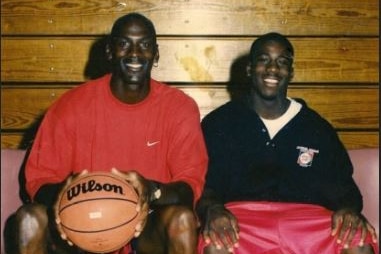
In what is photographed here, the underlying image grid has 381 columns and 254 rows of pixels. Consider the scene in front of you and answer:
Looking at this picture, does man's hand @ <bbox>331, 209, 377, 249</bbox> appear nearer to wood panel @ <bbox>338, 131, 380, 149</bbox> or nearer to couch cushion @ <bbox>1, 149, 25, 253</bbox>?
wood panel @ <bbox>338, 131, 380, 149</bbox>

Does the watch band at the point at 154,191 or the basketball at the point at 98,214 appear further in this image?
the watch band at the point at 154,191

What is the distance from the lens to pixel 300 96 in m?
3.88

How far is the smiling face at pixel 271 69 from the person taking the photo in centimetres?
310

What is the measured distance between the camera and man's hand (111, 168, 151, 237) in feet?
7.85

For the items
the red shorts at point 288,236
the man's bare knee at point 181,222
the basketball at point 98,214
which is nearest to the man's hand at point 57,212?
the basketball at point 98,214

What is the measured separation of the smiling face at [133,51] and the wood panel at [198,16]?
862 mm

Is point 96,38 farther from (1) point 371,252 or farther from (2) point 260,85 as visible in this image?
(1) point 371,252

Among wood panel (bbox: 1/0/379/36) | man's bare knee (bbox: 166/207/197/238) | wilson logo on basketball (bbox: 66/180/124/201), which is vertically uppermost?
wood panel (bbox: 1/0/379/36)

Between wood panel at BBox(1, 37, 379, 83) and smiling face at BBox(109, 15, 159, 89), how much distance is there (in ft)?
2.90

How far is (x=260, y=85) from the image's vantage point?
3.12m

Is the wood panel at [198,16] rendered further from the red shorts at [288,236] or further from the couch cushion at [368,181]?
the red shorts at [288,236]

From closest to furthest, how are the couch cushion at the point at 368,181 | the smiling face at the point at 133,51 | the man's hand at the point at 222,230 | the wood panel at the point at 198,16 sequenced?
the man's hand at the point at 222,230
the smiling face at the point at 133,51
the couch cushion at the point at 368,181
the wood panel at the point at 198,16

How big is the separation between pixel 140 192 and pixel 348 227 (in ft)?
3.16

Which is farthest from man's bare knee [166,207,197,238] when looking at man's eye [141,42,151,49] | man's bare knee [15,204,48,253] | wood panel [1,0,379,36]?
wood panel [1,0,379,36]
